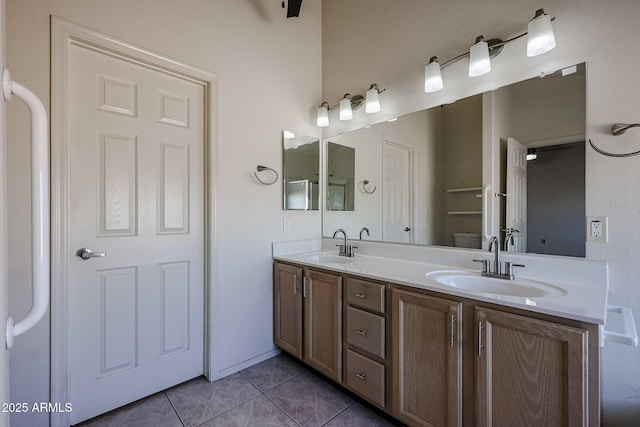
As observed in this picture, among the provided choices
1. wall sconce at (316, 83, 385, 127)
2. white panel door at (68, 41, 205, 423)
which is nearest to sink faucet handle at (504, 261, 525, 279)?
wall sconce at (316, 83, 385, 127)

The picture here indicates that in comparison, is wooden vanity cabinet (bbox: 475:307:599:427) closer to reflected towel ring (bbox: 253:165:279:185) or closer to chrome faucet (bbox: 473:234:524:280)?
chrome faucet (bbox: 473:234:524:280)

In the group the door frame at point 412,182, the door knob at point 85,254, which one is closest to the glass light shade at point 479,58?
the door frame at point 412,182

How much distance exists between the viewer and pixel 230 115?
201 centimetres

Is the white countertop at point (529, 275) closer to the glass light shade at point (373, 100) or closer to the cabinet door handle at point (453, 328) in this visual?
the cabinet door handle at point (453, 328)

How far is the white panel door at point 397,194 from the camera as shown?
2.05 metres

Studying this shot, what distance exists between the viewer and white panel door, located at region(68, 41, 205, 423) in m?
1.53

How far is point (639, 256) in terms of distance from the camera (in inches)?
47.9

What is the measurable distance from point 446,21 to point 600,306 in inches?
68.6

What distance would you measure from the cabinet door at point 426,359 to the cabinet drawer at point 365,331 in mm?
85

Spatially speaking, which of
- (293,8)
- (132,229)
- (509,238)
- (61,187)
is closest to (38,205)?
(61,187)

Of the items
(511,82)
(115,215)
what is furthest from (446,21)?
(115,215)

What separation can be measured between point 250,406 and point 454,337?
125 centimetres

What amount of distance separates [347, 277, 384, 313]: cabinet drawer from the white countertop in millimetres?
50

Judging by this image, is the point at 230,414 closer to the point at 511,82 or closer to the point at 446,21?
the point at 511,82
